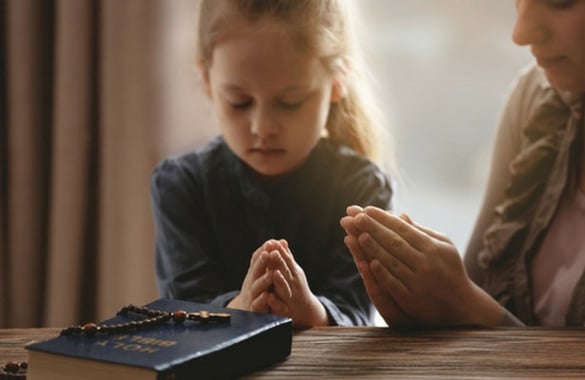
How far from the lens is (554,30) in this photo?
993 mm

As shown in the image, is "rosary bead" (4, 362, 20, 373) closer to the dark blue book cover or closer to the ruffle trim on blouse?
the dark blue book cover

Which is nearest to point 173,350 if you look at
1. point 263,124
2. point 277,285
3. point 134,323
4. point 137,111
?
point 134,323

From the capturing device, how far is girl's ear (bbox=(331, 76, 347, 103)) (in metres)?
1.30

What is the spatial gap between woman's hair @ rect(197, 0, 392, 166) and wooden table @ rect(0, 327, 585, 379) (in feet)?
1.72

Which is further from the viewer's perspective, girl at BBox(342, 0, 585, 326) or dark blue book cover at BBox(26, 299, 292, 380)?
girl at BBox(342, 0, 585, 326)

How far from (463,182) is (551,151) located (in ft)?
2.23

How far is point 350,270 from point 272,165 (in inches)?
8.0

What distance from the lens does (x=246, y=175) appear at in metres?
1.33

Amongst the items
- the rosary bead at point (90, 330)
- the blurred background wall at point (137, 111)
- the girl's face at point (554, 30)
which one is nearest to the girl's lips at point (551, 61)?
the girl's face at point (554, 30)

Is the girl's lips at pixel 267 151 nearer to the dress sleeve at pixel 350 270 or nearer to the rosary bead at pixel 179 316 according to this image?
the dress sleeve at pixel 350 270

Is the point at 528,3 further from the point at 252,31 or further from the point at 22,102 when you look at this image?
the point at 22,102

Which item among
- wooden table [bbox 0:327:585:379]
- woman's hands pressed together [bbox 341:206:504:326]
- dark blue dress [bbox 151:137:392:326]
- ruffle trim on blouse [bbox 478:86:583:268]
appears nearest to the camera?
wooden table [bbox 0:327:585:379]

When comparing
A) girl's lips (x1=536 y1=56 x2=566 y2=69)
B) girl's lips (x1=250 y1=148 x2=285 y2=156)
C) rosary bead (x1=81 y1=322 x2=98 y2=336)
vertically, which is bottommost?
rosary bead (x1=81 y1=322 x2=98 y2=336)

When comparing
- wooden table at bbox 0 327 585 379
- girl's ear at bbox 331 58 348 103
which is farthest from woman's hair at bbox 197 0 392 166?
wooden table at bbox 0 327 585 379
